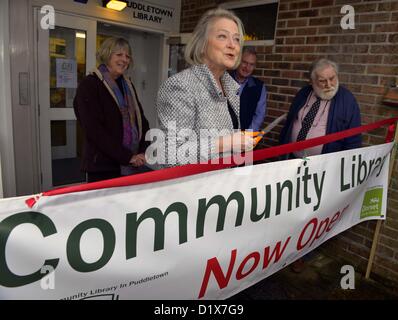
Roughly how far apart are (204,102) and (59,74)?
3.15m

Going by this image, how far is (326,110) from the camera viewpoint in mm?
2627

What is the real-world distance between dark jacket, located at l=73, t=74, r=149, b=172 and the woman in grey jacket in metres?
0.92

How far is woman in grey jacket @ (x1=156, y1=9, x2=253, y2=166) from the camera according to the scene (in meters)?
1.46

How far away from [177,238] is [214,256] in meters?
0.26

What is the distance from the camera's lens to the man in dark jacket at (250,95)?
306 centimetres

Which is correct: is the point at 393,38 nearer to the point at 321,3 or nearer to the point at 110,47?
the point at 321,3

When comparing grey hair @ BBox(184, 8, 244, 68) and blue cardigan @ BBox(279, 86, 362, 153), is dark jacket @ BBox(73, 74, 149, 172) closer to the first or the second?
grey hair @ BBox(184, 8, 244, 68)

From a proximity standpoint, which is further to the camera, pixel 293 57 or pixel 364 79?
pixel 293 57

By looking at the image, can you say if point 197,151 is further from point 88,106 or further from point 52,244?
point 88,106

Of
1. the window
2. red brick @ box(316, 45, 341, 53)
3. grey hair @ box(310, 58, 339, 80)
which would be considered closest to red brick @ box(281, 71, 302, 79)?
red brick @ box(316, 45, 341, 53)

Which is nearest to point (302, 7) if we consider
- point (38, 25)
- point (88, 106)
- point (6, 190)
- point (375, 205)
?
point (375, 205)

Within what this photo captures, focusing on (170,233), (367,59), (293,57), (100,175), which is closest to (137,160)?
(100,175)

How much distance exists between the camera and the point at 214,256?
146cm

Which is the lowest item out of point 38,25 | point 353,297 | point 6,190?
point 353,297
